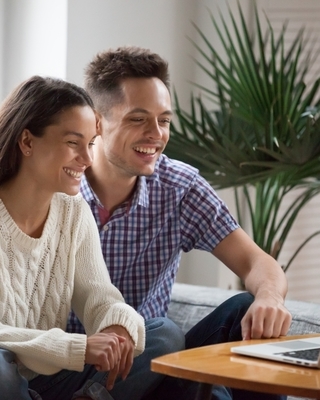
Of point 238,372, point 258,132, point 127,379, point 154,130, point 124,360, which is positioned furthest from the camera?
point 258,132

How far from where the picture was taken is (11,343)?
1763mm

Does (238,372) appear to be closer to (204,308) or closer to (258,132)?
(204,308)

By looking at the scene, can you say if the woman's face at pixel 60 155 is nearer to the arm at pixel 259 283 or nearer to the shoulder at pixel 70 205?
the shoulder at pixel 70 205

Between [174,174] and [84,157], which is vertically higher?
[84,157]

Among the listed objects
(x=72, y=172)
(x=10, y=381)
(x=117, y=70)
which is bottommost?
(x=10, y=381)

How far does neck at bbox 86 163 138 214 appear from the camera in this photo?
2318 mm

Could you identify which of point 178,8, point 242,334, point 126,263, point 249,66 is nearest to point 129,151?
point 126,263

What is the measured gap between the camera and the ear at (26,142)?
6.34ft

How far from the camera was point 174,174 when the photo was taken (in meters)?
2.36

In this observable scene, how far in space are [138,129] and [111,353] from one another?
0.75m

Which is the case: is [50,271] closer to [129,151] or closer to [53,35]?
[129,151]

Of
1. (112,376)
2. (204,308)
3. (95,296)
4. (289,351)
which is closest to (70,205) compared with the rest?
(95,296)

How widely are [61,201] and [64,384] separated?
428 millimetres

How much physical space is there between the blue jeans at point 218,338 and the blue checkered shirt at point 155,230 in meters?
0.22
